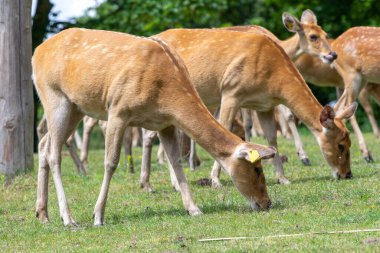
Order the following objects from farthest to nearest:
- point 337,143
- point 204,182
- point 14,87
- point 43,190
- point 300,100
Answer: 1. point 14,87
2. point 204,182
3. point 337,143
4. point 300,100
5. point 43,190

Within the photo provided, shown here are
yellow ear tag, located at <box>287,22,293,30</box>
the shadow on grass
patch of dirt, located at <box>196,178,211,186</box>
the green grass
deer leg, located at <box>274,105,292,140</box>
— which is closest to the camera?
the green grass

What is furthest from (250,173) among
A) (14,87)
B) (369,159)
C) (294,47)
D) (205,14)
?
(205,14)

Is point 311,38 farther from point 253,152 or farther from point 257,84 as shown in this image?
point 253,152

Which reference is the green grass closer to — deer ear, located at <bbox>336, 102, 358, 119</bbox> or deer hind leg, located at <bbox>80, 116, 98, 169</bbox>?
deer ear, located at <bbox>336, 102, 358, 119</bbox>

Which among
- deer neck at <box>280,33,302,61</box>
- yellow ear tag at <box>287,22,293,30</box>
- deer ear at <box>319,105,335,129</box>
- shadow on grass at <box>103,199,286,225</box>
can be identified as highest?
deer ear at <box>319,105,335,129</box>

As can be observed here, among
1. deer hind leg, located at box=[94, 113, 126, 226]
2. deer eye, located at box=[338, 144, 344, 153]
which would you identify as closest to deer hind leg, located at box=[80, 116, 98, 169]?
deer eye, located at box=[338, 144, 344, 153]

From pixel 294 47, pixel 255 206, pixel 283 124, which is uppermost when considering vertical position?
pixel 255 206

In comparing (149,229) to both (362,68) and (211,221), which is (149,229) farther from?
(362,68)

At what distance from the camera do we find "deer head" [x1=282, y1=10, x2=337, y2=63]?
1446 cm

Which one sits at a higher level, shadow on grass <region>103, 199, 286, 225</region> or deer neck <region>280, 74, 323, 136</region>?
deer neck <region>280, 74, 323, 136</region>

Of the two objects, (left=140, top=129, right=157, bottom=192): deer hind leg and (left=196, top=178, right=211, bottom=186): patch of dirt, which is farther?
(left=196, top=178, right=211, bottom=186): patch of dirt

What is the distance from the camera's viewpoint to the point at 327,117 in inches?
432

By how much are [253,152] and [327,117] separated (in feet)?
8.40

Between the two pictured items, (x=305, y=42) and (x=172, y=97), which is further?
(x=305, y=42)
